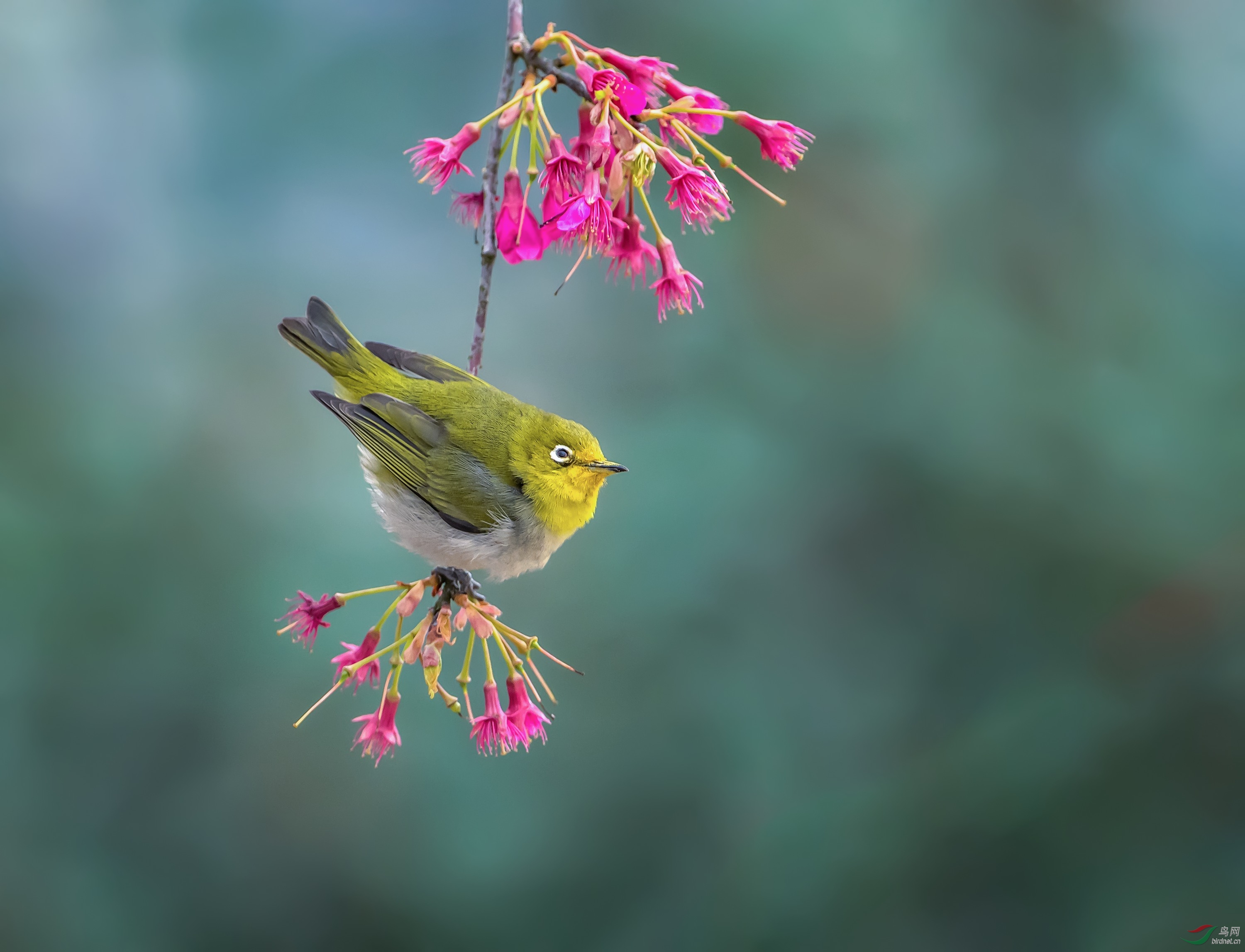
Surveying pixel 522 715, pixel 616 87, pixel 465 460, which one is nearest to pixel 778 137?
pixel 616 87

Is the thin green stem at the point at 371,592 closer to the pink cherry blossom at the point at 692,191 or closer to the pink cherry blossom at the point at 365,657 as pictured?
the pink cherry blossom at the point at 365,657

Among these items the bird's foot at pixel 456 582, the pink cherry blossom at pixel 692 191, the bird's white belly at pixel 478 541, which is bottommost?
the bird's foot at pixel 456 582

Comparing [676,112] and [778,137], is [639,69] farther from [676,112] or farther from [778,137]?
[778,137]

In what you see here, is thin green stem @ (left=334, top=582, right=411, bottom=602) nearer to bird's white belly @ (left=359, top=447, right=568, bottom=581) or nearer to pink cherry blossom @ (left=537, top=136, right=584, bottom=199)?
bird's white belly @ (left=359, top=447, right=568, bottom=581)

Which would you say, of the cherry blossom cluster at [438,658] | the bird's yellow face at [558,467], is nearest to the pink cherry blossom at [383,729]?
the cherry blossom cluster at [438,658]

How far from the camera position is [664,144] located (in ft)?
5.12

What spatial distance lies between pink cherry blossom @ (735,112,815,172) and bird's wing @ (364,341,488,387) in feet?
2.59

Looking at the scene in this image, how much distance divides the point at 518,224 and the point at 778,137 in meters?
0.51

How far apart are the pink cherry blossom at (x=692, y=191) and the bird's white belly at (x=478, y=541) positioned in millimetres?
683

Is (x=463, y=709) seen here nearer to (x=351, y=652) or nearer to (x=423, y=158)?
(x=351, y=652)

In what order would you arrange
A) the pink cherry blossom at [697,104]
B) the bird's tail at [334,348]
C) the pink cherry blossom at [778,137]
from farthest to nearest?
the bird's tail at [334,348] < the pink cherry blossom at [778,137] < the pink cherry blossom at [697,104]

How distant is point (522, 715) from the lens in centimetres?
174

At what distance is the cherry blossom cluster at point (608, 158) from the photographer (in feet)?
4.90

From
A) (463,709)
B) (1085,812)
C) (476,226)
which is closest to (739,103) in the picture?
(476,226)
